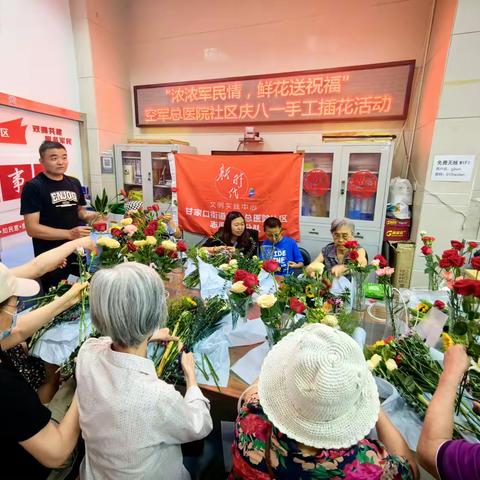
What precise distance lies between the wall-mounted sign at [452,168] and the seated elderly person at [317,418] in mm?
2510

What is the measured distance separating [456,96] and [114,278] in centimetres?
294

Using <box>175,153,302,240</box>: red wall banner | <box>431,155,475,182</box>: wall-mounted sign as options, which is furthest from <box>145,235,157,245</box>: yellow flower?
<box>431,155,475,182</box>: wall-mounted sign

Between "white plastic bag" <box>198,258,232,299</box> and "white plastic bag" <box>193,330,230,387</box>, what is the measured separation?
0.25 meters

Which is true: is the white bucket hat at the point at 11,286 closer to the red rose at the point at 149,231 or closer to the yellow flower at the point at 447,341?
the red rose at the point at 149,231

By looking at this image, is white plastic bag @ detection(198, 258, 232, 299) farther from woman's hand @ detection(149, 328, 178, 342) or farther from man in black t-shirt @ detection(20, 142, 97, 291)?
man in black t-shirt @ detection(20, 142, 97, 291)

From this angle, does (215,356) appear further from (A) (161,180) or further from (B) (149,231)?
(A) (161,180)

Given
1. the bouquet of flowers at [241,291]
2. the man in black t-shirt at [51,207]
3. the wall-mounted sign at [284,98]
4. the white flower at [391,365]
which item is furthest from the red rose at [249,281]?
the wall-mounted sign at [284,98]

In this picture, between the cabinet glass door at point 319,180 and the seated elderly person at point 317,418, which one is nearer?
the seated elderly person at point 317,418

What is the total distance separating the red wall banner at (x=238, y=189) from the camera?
3.16m

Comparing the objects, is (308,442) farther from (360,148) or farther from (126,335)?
(360,148)

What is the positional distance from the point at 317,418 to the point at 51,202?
2339 millimetres

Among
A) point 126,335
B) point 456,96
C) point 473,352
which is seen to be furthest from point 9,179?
point 456,96

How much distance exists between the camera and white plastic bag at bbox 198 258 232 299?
1.44 metres

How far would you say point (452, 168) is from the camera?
249 centimetres
